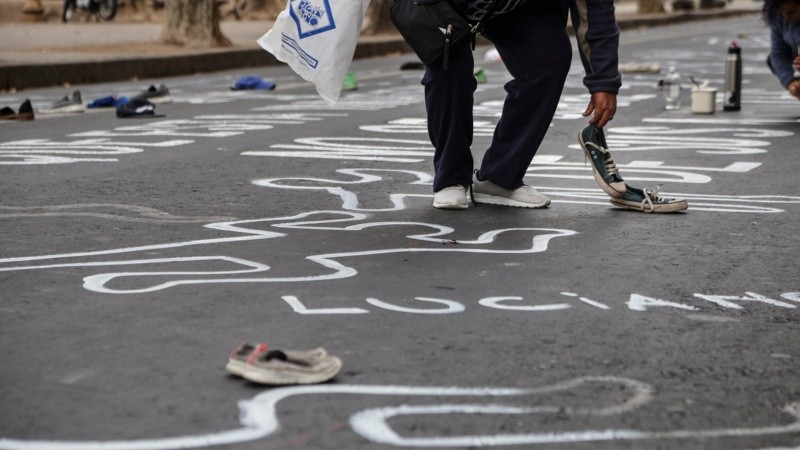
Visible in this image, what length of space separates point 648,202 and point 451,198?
775 mm

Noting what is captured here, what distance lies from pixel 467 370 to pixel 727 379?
569 millimetres

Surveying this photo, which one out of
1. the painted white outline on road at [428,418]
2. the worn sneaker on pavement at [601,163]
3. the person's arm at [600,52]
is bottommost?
the painted white outline on road at [428,418]

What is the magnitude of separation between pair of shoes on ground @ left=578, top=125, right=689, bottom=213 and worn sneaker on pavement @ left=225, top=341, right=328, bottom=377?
2642 millimetres

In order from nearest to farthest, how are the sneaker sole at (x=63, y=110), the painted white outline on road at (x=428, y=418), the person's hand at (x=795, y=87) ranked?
the painted white outline on road at (x=428, y=418)
the person's hand at (x=795, y=87)
the sneaker sole at (x=63, y=110)

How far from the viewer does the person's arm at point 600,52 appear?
5328mm

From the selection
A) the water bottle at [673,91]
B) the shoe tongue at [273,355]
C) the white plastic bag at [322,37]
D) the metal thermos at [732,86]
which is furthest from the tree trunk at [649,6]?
the shoe tongue at [273,355]

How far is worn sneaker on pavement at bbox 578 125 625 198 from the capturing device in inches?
221

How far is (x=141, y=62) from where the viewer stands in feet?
53.6

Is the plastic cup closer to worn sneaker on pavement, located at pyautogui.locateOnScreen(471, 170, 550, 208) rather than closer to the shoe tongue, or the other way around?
worn sneaker on pavement, located at pyautogui.locateOnScreen(471, 170, 550, 208)

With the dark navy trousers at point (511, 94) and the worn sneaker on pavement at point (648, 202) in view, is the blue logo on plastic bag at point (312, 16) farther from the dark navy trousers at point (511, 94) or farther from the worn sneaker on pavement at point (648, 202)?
the worn sneaker on pavement at point (648, 202)

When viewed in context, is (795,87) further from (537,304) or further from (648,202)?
(537,304)

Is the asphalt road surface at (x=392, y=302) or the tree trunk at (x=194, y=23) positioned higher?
the tree trunk at (x=194, y=23)

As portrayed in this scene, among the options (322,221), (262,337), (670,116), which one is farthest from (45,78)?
(262,337)

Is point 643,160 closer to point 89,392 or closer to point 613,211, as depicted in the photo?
point 613,211
